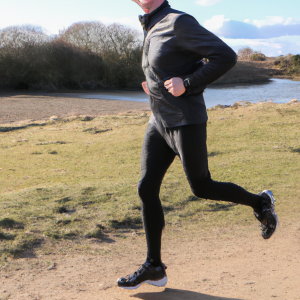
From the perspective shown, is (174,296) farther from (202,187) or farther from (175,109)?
(175,109)

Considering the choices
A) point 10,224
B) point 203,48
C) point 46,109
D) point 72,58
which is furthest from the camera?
point 72,58

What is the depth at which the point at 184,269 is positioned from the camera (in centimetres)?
280

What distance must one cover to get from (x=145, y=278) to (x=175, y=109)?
113 centimetres

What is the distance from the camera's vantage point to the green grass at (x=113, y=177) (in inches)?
140

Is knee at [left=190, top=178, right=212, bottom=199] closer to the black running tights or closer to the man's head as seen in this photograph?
the black running tights

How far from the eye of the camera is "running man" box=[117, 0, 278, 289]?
206 cm

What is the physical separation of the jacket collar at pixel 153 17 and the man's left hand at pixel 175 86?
1.42 feet

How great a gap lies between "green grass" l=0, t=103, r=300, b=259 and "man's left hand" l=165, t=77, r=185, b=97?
69.9 inches

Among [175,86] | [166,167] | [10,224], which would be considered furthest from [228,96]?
[175,86]

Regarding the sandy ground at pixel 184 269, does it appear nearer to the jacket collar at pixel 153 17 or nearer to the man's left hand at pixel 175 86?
the man's left hand at pixel 175 86

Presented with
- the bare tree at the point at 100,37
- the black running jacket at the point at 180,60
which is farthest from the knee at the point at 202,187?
the bare tree at the point at 100,37

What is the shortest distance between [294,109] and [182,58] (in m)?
7.70

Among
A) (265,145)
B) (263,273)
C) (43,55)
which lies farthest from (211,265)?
(43,55)

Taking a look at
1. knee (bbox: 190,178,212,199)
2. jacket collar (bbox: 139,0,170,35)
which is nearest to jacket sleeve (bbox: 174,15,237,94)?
jacket collar (bbox: 139,0,170,35)
